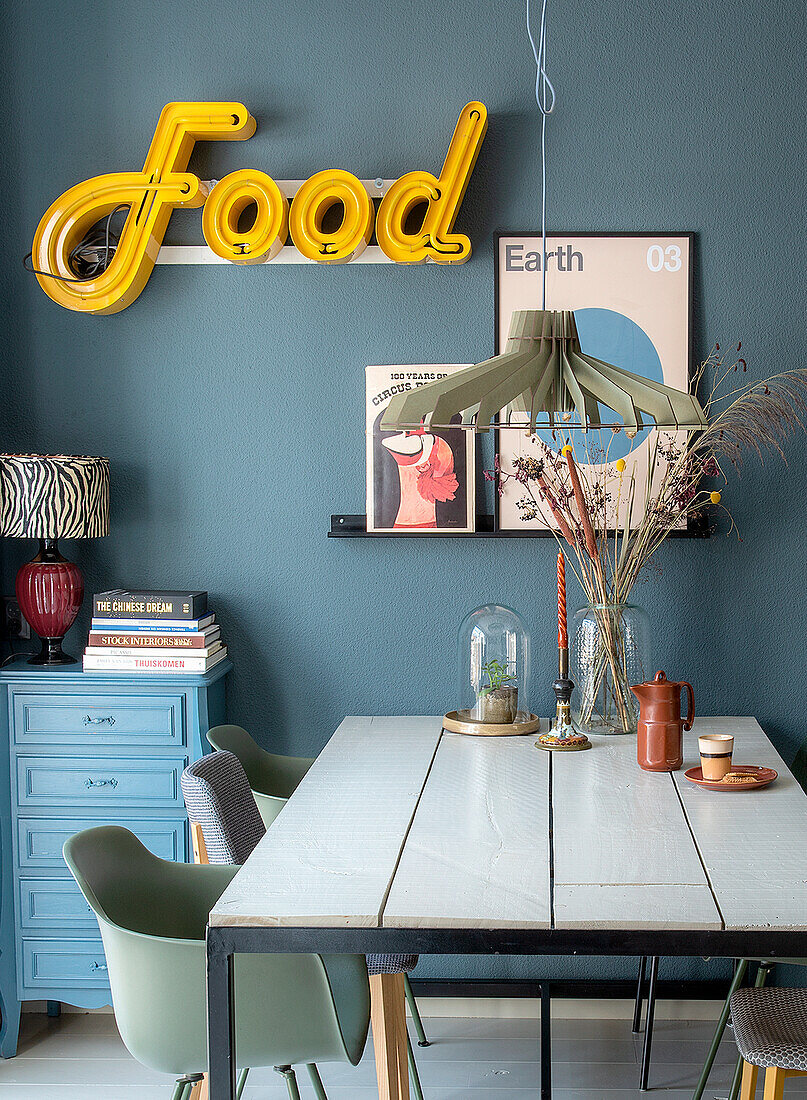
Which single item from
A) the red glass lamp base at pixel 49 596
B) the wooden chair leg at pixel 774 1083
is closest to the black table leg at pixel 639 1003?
the wooden chair leg at pixel 774 1083

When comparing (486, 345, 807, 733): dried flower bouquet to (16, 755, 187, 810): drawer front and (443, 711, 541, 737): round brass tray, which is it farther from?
(16, 755, 187, 810): drawer front

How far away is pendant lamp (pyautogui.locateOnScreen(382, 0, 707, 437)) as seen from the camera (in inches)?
83.5

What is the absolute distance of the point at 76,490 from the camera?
3.24 metres

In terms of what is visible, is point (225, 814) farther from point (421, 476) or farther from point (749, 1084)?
point (421, 476)

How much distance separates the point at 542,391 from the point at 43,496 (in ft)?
5.33

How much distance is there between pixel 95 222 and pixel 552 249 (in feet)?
4.53

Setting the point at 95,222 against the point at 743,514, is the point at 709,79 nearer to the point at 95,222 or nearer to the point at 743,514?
the point at 743,514

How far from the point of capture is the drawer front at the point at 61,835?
3.23 m

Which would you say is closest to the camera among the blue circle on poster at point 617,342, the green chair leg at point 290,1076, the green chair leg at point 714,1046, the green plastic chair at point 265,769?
the green chair leg at point 290,1076

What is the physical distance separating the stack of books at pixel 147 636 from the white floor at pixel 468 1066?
1.10 metres

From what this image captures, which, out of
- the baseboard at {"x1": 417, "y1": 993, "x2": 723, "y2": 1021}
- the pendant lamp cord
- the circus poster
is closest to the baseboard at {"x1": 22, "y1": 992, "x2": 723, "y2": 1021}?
the baseboard at {"x1": 417, "y1": 993, "x2": 723, "y2": 1021}

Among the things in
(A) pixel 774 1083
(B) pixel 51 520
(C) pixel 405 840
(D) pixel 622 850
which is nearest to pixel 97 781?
(B) pixel 51 520

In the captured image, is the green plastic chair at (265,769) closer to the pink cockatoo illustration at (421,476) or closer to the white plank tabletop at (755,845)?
the pink cockatoo illustration at (421,476)

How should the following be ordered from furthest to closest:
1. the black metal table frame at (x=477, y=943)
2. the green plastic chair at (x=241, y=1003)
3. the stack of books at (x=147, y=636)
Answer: the stack of books at (x=147, y=636)
the green plastic chair at (x=241, y=1003)
the black metal table frame at (x=477, y=943)
